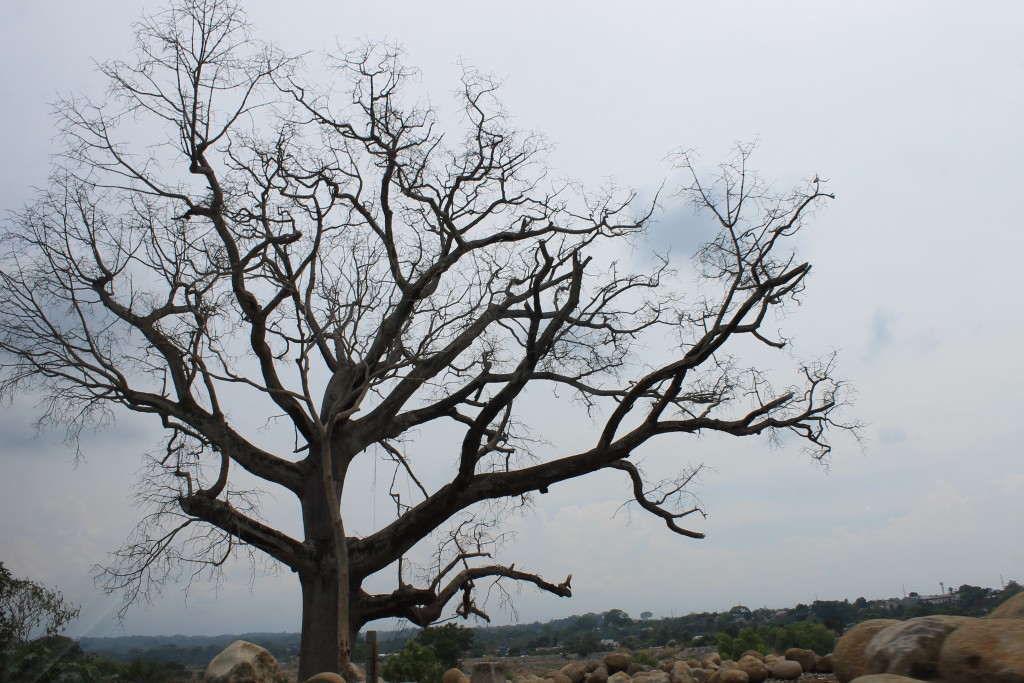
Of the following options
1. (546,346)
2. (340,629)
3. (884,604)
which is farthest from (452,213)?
(884,604)

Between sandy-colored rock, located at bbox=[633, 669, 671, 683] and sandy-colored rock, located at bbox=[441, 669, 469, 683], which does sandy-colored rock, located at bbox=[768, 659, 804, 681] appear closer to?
sandy-colored rock, located at bbox=[633, 669, 671, 683]

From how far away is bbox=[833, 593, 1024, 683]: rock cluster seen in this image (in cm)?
741

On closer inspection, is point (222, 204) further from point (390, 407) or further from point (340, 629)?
point (340, 629)

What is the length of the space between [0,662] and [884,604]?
78.8 ft

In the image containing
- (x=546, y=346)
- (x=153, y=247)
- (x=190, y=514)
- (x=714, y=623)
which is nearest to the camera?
(x=546, y=346)

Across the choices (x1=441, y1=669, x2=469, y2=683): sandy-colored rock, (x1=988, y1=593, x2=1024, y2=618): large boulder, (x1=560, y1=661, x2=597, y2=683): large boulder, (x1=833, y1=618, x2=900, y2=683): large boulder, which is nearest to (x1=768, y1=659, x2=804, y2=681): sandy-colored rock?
(x1=833, y1=618, x2=900, y2=683): large boulder

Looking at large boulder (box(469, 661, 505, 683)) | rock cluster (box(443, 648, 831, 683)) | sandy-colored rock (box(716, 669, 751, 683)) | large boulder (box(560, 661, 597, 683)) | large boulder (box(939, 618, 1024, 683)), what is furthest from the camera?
large boulder (box(560, 661, 597, 683))

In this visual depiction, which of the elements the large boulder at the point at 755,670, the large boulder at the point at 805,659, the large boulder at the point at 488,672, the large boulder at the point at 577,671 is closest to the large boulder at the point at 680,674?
the large boulder at the point at 755,670

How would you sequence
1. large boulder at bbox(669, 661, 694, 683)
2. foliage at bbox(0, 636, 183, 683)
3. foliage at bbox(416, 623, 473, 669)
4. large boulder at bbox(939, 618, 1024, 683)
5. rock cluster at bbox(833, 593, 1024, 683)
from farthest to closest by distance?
foliage at bbox(416, 623, 473, 669), large boulder at bbox(669, 661, 694, 683), foliage at bbox(0, 636, 183, 683), rock cluster at bbox(833, 593, 1024, 683), large boulder at bbox(939, 618, 1024, 683)

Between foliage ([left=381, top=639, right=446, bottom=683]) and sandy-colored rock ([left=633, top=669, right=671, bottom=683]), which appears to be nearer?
sandy-colored rock ([left=633, top=669, right=671, bottom=683])

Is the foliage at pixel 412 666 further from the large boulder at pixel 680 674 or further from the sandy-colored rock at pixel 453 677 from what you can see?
the large boulder at pixel 680 674

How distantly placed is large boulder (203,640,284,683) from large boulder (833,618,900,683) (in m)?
6.95

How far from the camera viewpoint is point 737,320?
12.0 metres

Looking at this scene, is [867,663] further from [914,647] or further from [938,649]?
[938,649]
